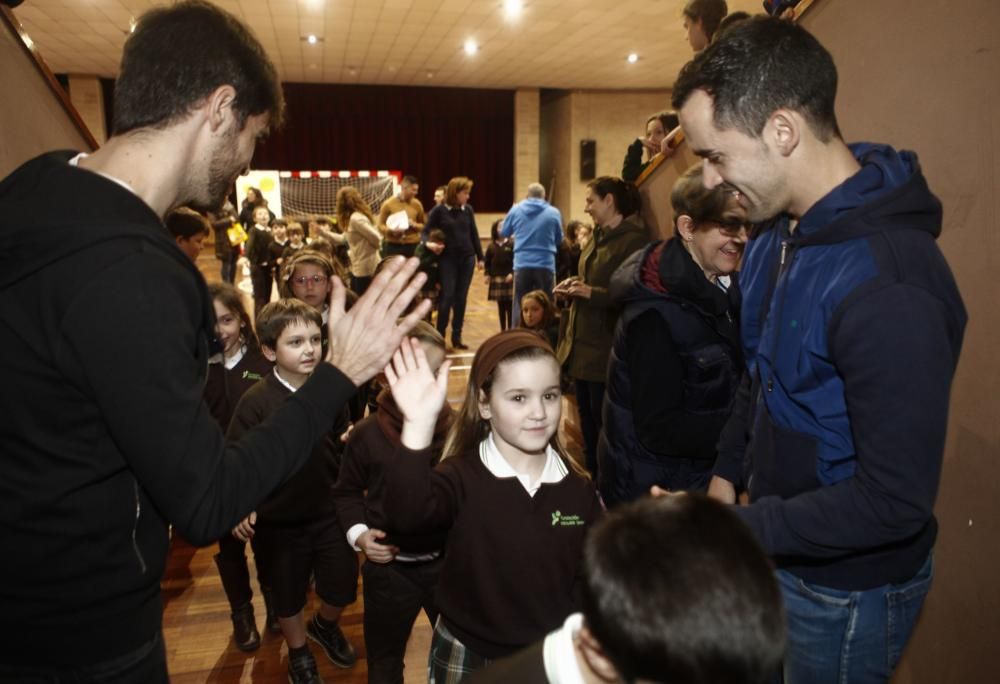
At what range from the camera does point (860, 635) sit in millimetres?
1275

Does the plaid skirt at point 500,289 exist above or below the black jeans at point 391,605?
above

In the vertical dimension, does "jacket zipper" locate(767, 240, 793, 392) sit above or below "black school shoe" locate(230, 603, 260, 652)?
above

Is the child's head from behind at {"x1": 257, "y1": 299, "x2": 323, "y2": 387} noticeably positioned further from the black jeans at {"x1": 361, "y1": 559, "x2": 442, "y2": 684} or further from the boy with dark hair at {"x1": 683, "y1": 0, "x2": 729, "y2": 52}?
the boy with dark hair at {"x1": 683, "y1": 0, "x2": 729, "y2": 52}

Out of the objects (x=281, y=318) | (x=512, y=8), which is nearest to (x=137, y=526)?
(x=281, y=318)

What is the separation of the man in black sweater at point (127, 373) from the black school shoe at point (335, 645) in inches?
65.7

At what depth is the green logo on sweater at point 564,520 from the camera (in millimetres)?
1581

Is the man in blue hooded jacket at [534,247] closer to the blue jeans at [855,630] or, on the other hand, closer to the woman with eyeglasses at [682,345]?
the woman with eyeglasses at [682,345]

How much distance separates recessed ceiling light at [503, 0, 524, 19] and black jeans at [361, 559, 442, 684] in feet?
29.6

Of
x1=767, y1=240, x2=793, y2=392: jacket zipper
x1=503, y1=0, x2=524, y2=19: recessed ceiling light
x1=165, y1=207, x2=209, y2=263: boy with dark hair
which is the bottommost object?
x1=767, y1=240, x2=793, y2=392: jacket zipper

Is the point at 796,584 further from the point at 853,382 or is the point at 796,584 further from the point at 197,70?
the point at 197,70

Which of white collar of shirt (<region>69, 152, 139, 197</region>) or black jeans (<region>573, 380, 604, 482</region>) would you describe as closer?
white collar of shirt (<region>69, 152, 139, 197</region>)

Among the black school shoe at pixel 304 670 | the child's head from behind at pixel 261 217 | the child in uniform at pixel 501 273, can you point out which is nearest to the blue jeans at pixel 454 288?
the child in uniform at pixel 501 273

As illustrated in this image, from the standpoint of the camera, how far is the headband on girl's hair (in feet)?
5.52

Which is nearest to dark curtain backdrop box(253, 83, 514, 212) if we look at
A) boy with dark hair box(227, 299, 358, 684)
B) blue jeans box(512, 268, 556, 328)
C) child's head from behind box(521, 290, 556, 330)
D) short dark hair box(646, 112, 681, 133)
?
blue jeans box(512, 268, 556, 328)
